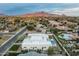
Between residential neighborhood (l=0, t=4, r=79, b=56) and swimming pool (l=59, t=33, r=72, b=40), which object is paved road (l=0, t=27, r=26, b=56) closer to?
residential neighborhood (l=0, t=4, r=79, b=56)

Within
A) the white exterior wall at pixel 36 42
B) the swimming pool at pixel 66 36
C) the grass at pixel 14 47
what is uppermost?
the swimming pool at pixel 66 36

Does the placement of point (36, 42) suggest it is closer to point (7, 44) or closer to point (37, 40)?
point (37, 40)

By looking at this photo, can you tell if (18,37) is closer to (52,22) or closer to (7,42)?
(7,42)

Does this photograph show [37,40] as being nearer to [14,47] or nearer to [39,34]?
[39,34]

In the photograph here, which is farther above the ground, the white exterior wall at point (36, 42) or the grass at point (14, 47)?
the white exterior wall at point (36, 42)

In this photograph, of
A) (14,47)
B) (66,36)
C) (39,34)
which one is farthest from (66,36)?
(14,47)

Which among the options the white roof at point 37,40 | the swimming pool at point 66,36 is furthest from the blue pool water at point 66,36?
the white roof at point 37,40

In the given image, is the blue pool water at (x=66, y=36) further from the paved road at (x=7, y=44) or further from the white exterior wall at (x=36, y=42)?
the paved road at (x=7, y=44)

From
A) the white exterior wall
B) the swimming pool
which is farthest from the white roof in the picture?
the swimming pool

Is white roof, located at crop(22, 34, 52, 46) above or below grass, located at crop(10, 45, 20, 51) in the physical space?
above

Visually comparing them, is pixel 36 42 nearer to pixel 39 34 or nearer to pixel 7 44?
pixel 39 34

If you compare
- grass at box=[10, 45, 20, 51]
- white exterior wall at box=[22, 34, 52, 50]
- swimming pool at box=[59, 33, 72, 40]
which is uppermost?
swimming pool at box=[59, 33, 72, 40]

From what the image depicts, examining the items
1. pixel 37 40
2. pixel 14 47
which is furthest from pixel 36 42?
pixel 14 47
